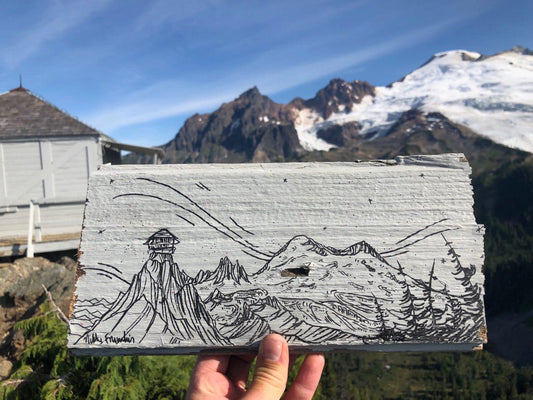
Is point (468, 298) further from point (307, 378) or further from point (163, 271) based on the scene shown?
point (163, 271)

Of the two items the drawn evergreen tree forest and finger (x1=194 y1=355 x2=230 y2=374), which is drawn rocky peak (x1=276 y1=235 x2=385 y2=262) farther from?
finger (x1=194 y1=355 x2=230 y2=374)

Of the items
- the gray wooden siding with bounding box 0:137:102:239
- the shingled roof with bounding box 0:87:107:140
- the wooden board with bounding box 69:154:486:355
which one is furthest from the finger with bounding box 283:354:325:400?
the shingled roof with bounding box 0:87:107:140

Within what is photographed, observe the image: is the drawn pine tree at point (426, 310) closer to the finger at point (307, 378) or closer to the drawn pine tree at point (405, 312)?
the drawn pine tree at point (405, 312)

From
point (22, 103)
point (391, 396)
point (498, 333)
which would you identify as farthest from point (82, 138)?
point (498, 333)

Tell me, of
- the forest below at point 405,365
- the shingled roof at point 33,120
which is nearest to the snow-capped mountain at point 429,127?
the forest below at point 405,365

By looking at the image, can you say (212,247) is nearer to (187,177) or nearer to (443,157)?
(187,177)

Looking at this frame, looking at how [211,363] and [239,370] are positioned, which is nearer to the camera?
[211,363]

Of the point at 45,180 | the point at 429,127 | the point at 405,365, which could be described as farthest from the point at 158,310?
the point at 429,127
